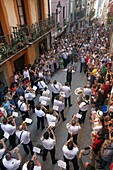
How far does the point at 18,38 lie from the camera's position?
9734 mm

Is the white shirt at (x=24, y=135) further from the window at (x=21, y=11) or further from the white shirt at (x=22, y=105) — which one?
the window at (x=21, y=11)

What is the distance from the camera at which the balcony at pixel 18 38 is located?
8.73 metres

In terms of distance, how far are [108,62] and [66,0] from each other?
50.1 ft

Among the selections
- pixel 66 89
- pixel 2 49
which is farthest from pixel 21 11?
pixel 66 89

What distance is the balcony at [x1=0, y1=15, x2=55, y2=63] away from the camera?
8.73 m

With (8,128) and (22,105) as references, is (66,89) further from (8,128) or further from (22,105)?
(8,128)

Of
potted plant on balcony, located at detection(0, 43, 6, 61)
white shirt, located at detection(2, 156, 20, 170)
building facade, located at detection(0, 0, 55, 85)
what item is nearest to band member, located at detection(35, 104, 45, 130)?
white shirt, located at detection(2, 156, 20, 170)

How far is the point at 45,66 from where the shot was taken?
11.1m

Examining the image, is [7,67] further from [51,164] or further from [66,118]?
[51,164]

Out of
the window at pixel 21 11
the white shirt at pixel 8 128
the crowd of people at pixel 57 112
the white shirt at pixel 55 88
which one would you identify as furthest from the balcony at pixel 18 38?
the white shirt at pixel 8 128

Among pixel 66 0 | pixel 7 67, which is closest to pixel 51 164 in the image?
pixel 7 67

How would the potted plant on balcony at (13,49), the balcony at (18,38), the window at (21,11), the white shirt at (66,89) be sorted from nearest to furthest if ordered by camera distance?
the white shirt at (66,89) < the balcony at (18,38) < the potted plant on balcony at (13,49) < the window at (21,11)

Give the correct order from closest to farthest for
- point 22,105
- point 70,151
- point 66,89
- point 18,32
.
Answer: point 70,151, point 22,105, point 66,89, point 18,32

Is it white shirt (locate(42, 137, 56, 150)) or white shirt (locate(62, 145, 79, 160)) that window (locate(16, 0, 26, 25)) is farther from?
white shirt (locate(62, 145, 79, 160))
